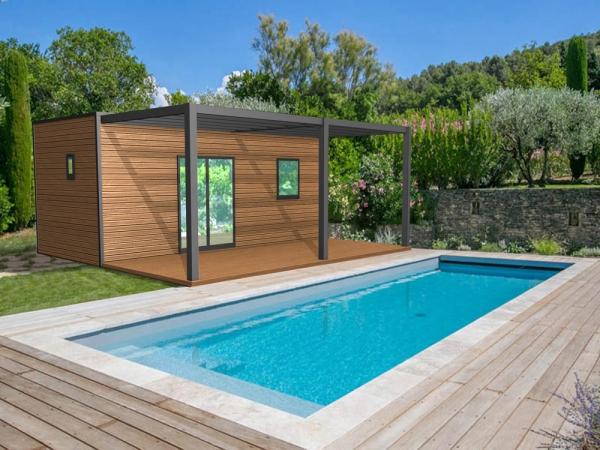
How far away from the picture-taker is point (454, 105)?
172 feet

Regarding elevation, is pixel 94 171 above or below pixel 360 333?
above

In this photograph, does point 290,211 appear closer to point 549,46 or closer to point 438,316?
point 438,316

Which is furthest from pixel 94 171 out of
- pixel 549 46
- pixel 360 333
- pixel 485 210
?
pixel 549 46

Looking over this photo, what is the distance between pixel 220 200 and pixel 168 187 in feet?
4.31

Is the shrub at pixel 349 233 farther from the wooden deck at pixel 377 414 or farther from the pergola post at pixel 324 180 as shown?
the wooden deck at pixel 377 414

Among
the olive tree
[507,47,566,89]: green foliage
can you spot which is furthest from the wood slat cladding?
[507,47,566,89]: green foliage

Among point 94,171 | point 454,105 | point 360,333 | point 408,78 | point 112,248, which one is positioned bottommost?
point 360,333

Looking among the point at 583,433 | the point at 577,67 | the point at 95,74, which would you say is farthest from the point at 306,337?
the point at 95,74

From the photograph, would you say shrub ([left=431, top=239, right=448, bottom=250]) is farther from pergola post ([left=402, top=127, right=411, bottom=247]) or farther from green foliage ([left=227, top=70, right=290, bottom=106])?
green foliage ([left=227, top=70, right=290, bottom=106])

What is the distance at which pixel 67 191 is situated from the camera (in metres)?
10.8

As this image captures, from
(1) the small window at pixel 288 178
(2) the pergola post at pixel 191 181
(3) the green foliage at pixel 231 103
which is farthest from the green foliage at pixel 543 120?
(3) the green foliage at pixel 231 103

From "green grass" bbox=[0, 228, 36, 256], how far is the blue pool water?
23.5 feet

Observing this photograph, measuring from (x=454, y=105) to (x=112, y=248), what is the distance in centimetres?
4748

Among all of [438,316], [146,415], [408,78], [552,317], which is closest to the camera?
[146,415]
